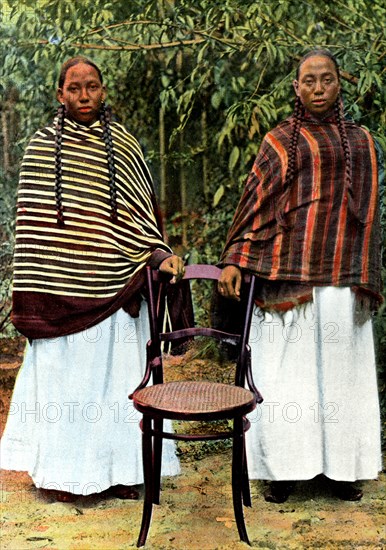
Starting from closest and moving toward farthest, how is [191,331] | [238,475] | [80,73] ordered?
[238,475] < [191,331] < [80,73]

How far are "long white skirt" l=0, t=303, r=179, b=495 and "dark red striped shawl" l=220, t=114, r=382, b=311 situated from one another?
729 mm

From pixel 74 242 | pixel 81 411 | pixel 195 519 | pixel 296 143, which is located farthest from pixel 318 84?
pixel 195 519

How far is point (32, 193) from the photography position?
420 centimetres

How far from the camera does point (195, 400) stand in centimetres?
368

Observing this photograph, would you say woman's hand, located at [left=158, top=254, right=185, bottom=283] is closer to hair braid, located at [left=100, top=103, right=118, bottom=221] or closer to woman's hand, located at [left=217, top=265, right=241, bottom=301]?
woman's hand, located at [left=217, top=265, right=241, bottom=301]

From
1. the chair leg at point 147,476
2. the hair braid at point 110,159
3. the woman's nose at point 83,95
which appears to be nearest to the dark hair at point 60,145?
the hair braid at point 110,159

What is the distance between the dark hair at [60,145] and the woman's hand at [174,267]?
35 centimetres

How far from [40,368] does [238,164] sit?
1928mm

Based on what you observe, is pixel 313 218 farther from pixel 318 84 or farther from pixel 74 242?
pixel 74 242

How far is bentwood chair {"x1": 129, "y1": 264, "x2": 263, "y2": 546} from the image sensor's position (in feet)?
11.8

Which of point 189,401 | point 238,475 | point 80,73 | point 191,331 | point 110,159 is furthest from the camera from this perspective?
point 110,159

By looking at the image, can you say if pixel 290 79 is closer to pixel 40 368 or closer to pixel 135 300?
pixel 135 300

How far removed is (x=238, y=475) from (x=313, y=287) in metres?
1.01

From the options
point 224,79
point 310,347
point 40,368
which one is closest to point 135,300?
point 40,368
